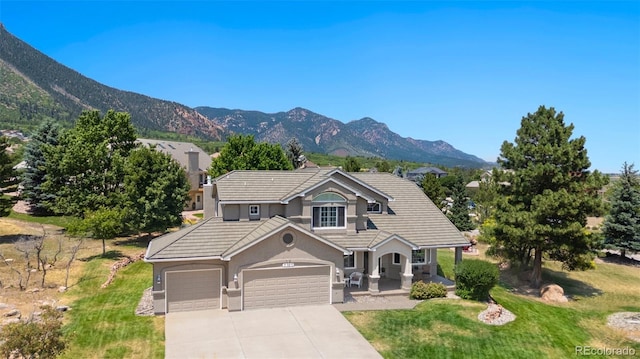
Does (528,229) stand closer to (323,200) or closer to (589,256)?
(589,256)

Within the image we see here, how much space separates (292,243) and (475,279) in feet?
34.2

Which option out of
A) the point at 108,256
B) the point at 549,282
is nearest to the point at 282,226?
the point at 108,256

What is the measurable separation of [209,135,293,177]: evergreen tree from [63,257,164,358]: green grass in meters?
23.4

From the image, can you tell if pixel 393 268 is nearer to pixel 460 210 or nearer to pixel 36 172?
pixel 460 210

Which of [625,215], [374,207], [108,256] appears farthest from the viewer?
[625,215]

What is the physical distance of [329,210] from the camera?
82.7ft

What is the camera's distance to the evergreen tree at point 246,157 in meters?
49.2

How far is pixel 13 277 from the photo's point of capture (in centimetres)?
2408

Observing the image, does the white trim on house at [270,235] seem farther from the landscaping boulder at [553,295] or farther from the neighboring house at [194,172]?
the neighboring house at [194,172]

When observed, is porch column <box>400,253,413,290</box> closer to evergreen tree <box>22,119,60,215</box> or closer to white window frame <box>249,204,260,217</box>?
white window frame <box>249,204,260,217</box>

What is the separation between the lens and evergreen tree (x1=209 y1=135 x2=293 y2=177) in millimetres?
49219

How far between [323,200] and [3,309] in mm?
16329

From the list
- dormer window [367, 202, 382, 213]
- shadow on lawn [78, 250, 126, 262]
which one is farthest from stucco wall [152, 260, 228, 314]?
dormer window [367, 202, 382, 213]

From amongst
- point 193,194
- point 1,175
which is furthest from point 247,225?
point 193,194
